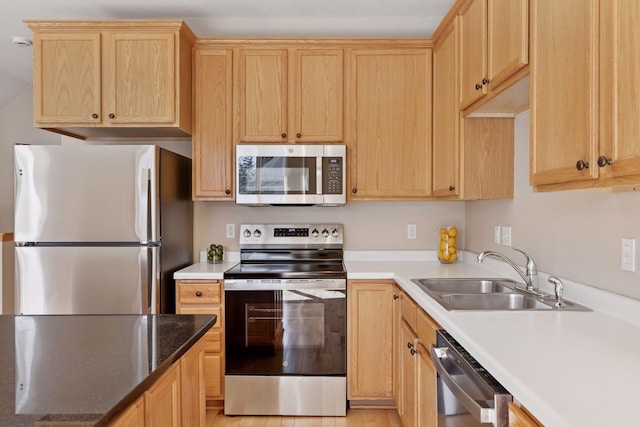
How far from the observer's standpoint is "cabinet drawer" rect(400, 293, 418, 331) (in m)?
2.01

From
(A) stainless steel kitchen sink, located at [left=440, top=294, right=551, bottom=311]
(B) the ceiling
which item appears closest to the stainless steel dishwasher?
(A) stainless steel kitchen sink, located at [left=440, top=294, right=551, bottom=311]

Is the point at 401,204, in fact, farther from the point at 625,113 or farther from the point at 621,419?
the point at 621,419

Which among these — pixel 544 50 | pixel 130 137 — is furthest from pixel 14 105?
pixel 544 50

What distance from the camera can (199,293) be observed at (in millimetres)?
2502

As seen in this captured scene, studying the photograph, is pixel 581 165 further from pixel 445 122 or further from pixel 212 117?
pixel 212 117

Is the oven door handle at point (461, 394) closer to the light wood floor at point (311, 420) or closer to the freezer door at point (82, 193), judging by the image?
the light wood floor at point (311, 420)

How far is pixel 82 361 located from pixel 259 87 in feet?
6.88

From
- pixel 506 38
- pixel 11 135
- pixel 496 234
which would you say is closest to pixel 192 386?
pixel 506 38

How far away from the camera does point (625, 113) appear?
1003mm

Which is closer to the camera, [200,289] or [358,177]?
[200,289]

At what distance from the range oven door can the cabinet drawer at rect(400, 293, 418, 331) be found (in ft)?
1.25

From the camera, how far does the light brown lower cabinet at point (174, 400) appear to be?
36.9 inches

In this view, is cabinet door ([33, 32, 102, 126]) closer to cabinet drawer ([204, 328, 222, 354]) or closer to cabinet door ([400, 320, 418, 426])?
cabinet drawer ([204, 328, 222, 354])

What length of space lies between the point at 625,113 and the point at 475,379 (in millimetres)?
773
